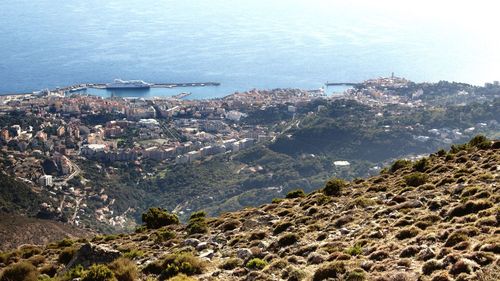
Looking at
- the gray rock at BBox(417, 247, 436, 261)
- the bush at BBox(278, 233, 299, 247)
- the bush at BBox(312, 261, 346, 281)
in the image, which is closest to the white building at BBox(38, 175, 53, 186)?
the bush at BBox(278, 233, 299, 247)

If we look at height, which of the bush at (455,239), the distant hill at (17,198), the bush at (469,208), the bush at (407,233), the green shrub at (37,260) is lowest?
the distant hill at (17,198)

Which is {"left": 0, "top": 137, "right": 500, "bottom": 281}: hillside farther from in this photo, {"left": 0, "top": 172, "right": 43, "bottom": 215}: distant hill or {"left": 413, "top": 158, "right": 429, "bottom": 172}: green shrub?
{"left": 0, "top": 172, "right": 43, "bottom": 215}: distant hill

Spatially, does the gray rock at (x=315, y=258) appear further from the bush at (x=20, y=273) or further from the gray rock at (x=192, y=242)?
the bush at (x=20, y=273)

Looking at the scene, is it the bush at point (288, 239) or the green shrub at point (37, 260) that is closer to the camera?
the bush at point (288, 239)

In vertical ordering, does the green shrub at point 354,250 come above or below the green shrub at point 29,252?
above

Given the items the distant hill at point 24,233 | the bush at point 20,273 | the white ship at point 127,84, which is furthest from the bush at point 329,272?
the white ship at point 127,84

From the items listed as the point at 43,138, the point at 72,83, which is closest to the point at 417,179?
the point at 43,138

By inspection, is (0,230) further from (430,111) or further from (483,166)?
(430,111)

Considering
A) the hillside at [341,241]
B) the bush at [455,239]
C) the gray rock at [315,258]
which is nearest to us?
the hillside at [341,241]
